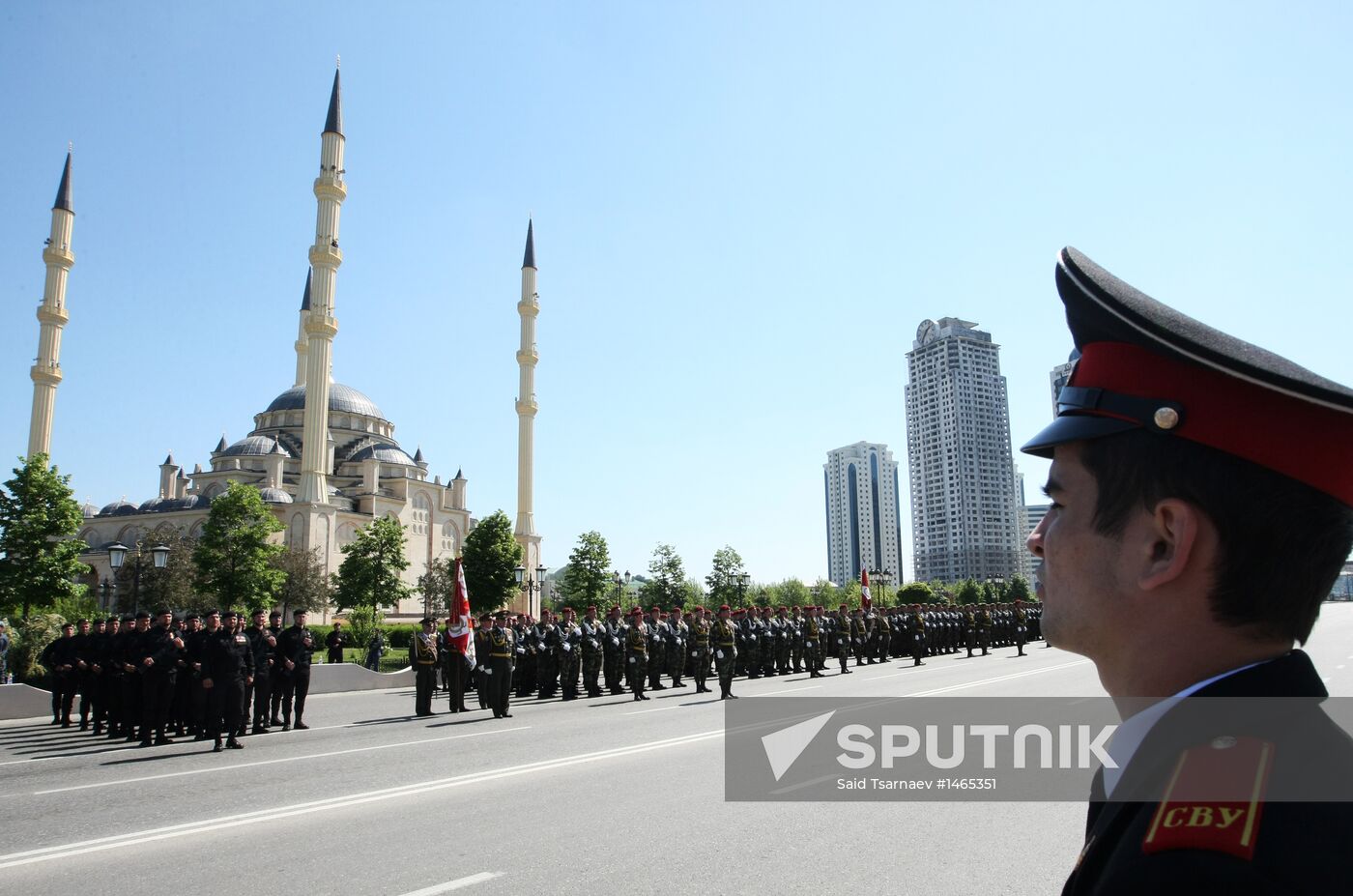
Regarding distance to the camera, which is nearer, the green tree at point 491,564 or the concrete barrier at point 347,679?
the concrete barrier at point 347,679

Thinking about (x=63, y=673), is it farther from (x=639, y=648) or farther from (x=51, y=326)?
(x=51, y=326)

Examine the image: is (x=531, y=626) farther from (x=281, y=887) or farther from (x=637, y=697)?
(x=281, y=887)

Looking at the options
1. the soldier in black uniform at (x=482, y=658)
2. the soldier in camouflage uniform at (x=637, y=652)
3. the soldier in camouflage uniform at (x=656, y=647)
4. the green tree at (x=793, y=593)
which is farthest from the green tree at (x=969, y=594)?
the soldier in black uniform at (x=482, y=658)

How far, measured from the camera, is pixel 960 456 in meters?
117

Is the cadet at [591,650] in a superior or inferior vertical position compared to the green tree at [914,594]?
inferior

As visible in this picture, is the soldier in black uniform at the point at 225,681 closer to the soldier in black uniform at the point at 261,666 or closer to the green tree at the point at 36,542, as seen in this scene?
the soldier in black uniform at the point at 261,666

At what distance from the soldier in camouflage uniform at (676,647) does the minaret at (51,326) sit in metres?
44.6

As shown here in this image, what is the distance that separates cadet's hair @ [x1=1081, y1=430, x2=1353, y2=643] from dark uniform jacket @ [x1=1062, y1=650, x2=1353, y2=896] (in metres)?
0.07

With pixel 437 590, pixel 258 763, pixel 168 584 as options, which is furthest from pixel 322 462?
pixel 258 763

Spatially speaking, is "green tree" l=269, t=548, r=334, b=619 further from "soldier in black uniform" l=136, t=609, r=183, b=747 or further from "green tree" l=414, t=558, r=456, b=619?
"soldier in black uniform" l=136, t=609, r=183, b=747

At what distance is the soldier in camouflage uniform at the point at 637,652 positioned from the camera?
1838cm

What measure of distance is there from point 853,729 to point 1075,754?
2.91 metres

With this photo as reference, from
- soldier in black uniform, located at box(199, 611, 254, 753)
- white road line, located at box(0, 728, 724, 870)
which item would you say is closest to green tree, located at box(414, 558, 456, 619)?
soldier in black uniform, located at box(199, 611, 254, 753)

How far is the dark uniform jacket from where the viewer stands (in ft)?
2.76
